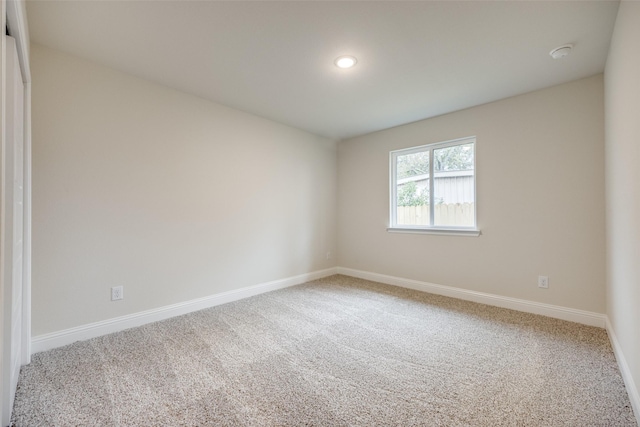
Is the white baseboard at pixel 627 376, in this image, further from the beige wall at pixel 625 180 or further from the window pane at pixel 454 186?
the window pane at pixel 454 186

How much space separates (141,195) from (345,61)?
86.0 inches

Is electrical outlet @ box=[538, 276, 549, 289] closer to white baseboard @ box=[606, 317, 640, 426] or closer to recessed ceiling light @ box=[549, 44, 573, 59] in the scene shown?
white baseboard @ box=[606, 317, 640, 426]

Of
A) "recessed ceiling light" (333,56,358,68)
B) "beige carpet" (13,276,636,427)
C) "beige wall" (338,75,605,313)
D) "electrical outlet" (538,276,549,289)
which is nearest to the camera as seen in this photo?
"beige carpet" (13,276,636,427)

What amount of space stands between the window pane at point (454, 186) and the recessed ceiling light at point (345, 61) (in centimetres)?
187

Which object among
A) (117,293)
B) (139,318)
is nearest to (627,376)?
(139,318)

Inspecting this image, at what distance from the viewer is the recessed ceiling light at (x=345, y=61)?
7.50 ft

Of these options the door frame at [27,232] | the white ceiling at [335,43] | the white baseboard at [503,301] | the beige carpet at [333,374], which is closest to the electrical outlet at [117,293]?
the beige carpet at [333,374]

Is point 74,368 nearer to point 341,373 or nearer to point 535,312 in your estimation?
point 341,373

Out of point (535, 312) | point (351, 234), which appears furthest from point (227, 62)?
point (535, 312)

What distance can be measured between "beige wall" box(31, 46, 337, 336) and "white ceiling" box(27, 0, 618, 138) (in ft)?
1.07

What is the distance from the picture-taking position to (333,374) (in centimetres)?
180

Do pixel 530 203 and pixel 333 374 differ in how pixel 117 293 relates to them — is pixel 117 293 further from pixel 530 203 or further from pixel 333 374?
pixel 530 203

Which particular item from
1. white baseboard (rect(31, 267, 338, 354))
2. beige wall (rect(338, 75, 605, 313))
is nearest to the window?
beige wall (rect(338, 75, 605, 313))

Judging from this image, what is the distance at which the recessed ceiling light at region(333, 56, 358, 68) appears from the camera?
2.29 metres
